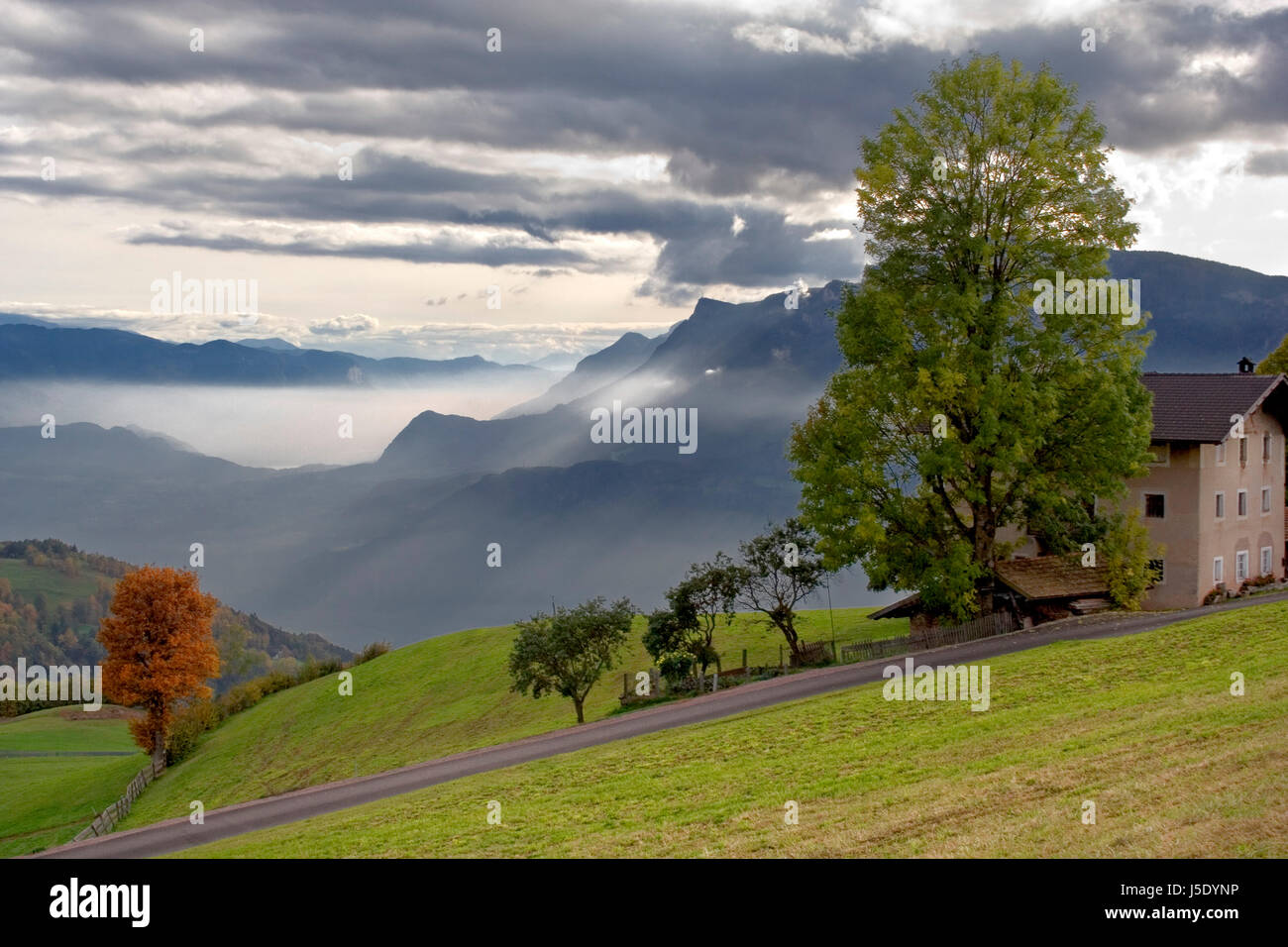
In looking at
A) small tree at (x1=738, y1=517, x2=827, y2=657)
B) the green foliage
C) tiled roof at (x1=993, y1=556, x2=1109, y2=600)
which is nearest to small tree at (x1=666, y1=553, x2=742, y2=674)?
small tree at (x1=738, y1=517, x2=827, y2=657)

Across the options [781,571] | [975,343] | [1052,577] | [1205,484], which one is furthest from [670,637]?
[1205,484]

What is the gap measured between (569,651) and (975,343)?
881 inches

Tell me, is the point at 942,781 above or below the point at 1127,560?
below

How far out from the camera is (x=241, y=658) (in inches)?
5930

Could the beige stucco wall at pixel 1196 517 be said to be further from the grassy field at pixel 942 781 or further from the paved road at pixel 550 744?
the grassy field at pixel 942 781

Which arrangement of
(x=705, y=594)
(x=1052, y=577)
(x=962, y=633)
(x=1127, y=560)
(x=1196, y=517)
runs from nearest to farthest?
(x=962, y=633), (x=1127, y=560), (x=1052, y=577), (x=1196, y=517), (x=705, y=594)

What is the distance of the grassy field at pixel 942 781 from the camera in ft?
44.8

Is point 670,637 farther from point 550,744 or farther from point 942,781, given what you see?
point 942,781

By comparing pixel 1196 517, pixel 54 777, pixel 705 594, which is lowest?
pixel 54 777

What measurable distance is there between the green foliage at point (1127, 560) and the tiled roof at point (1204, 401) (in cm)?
846

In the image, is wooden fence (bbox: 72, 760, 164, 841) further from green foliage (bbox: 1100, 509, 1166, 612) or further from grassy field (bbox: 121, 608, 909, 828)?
green foliage (bbox: 1100, 509, 1166, 612)

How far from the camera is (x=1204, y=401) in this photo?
5147 centimetres

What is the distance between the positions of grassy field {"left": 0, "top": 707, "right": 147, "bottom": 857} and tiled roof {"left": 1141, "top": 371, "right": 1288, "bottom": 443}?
58.5 m
